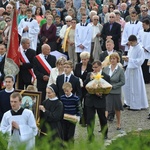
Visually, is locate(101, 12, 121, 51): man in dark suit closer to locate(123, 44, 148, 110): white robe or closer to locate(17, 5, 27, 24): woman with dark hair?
locate(17, 5, 27, 24): woman with dark hair

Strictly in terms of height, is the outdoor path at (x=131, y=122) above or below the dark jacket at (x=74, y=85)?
below

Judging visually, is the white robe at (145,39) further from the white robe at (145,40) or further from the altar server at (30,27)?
the altar server at (30,27)

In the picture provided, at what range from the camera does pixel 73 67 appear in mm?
18172

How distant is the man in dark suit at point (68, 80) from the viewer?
12601mm

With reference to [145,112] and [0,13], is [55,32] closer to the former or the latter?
[0,13]

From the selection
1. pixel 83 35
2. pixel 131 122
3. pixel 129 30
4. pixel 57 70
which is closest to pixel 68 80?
pixel 57 70

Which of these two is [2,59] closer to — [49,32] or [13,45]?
[13,45]

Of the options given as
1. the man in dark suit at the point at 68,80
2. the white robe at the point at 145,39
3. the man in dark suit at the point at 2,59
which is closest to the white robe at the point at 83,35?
the white robe at the point at 145,39

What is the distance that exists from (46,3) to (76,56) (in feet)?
18.9

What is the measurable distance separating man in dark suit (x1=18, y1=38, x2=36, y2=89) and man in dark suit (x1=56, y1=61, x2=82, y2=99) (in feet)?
7.23

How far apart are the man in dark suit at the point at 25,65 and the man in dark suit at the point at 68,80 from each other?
7.23 feet

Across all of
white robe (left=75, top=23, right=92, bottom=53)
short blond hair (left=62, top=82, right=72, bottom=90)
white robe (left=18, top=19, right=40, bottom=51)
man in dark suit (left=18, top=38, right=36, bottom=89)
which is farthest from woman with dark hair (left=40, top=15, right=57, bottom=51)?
short blond hair (left=62, top=82, right=72, bottom=90)

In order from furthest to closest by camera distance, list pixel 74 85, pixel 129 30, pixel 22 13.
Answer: pixel 22 13 < pixel 129 30 < pixel 74 85

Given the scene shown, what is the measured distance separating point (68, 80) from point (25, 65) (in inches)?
97.9
